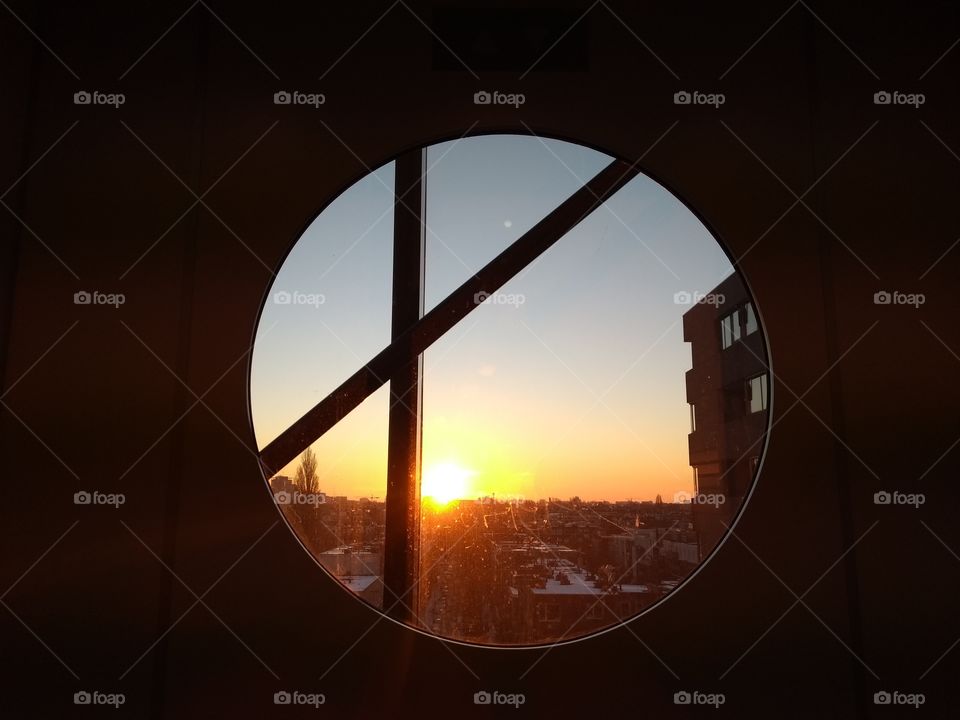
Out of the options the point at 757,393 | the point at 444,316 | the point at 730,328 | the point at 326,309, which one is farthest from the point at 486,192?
the point at 757,393

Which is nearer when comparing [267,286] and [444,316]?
[267,286]

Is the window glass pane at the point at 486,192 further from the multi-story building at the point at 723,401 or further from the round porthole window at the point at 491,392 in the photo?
the multi-story building at the point at 723,401

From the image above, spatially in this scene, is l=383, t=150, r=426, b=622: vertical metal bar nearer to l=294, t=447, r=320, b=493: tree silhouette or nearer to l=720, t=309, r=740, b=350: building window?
l=294, t=447, r=320, b=493: tree silhouette

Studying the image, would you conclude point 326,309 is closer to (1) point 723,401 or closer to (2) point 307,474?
(2) point 307,474

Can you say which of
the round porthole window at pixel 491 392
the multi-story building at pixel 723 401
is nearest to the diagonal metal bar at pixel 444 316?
the round porthole window at pixel 491 392

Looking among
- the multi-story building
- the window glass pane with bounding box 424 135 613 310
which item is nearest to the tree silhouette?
the window glass pane with bounding box 424 135 613 310

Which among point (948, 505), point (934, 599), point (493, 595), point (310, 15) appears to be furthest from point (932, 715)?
point (310, 15)
